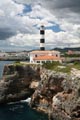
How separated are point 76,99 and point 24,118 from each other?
477 inches

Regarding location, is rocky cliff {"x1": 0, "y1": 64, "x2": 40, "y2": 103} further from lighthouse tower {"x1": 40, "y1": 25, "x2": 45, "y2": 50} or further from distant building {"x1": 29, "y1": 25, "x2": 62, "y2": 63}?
lighthouse tower {"x1": 40, "y1": 25, "x2": 45, "y2": 50}

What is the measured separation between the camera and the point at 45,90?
63.1 metres

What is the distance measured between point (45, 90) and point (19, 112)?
696 centimetres

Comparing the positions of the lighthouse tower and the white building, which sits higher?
the lighthouse tower

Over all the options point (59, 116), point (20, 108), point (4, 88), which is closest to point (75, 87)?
point (59, 116)

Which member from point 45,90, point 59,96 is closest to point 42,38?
point 45,90

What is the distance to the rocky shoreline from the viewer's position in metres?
53.5

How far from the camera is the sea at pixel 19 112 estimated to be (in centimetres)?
5972

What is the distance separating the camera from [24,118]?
59250mm

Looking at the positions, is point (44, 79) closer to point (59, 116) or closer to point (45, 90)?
point (45, 90)

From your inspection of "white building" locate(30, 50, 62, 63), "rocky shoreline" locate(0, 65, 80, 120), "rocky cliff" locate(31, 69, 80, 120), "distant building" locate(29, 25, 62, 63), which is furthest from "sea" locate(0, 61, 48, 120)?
"distant building" locate(29, 25, 62, 63)

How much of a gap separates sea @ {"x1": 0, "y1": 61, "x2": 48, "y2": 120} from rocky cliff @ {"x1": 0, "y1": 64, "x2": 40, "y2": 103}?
2.60 m

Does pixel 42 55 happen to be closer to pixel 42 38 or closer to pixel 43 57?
pixel 42 38

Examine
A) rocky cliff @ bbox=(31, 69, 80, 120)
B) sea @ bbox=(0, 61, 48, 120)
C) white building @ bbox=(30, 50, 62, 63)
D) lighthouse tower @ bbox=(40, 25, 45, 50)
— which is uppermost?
lighthouse tower @ bbox=(40, 25, 45, 50)
